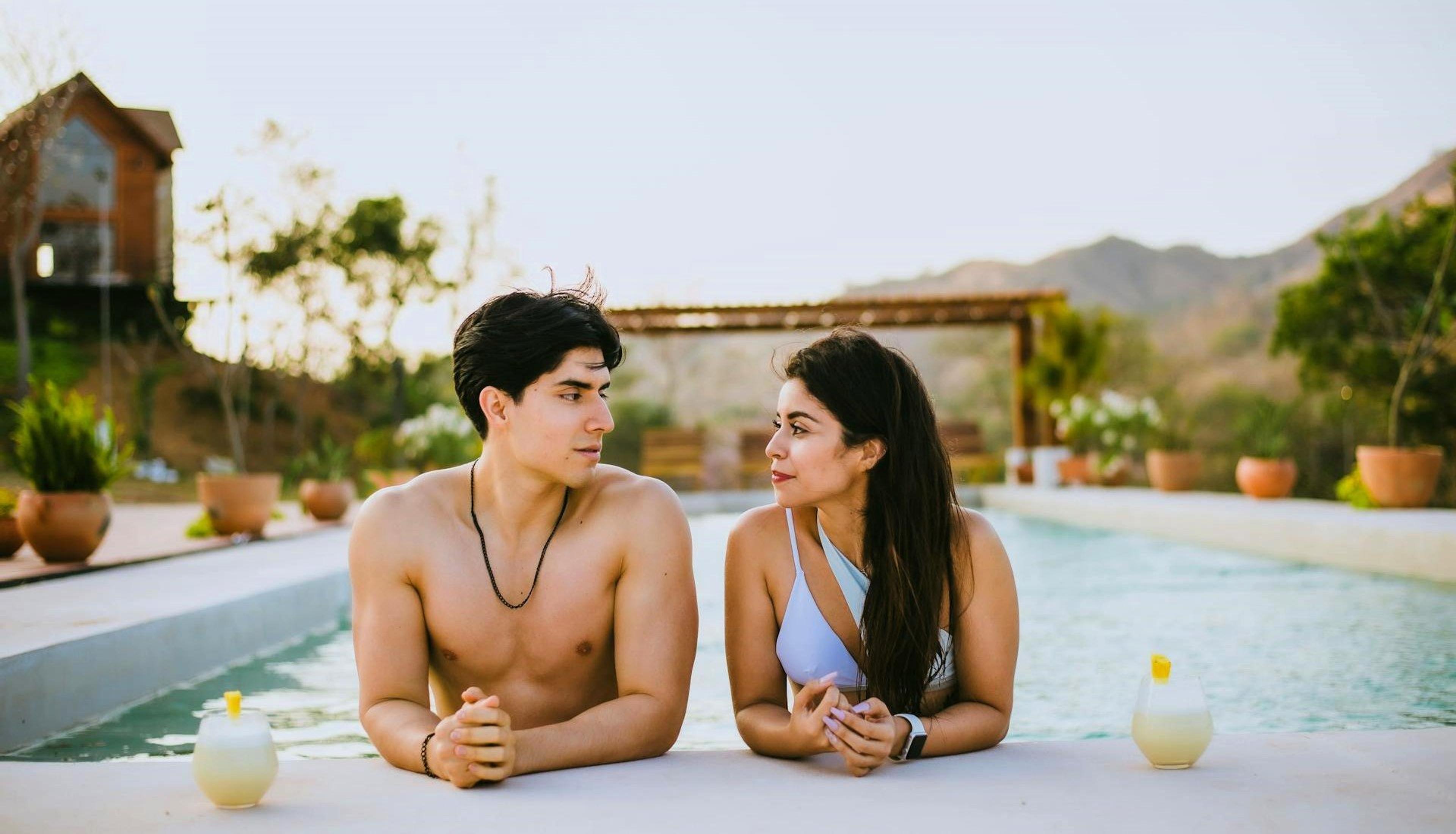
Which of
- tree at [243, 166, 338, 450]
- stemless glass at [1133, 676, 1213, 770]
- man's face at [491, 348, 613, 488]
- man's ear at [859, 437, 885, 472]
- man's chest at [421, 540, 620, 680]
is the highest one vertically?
tree at [243, 166, 338, 450]

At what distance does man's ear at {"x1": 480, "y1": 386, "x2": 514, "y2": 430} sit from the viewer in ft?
7.80

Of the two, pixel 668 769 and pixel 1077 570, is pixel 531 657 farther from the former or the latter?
pixel 1077 570

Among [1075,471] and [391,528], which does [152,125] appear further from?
[391,528]

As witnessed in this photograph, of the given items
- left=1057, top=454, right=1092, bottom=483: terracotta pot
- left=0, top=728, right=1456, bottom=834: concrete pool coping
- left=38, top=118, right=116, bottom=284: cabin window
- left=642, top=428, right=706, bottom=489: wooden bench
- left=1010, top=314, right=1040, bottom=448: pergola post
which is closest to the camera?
left=0, top=728, right=1456, bottom=834: concrete pool coping

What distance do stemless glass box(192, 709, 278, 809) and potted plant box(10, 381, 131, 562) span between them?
15.2 feet

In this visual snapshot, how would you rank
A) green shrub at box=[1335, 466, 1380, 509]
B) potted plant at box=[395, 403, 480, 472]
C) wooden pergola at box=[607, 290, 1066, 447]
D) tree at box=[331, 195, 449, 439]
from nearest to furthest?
green shrub at box=[1335, 466, 1380, 509]
potted plant at box=[395, 403, 480, 472]
wooden pergola at box=[607, 290, 1066, 447]
tree at box=[331, 195, 449, 439]

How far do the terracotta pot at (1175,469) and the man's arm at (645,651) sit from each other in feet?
35.3

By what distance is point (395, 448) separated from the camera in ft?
42.5

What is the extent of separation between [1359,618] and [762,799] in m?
4.71

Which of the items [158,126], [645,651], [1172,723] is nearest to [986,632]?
[1172,723]

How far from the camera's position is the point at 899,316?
16734 mm

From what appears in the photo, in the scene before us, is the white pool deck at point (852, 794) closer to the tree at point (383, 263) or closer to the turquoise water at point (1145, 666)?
the turquoise water at point (1145, 666)

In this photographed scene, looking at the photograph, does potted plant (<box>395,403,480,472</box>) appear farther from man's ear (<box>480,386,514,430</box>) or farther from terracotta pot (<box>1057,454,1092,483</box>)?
man's ear (<box>480,386,514,430</box>)

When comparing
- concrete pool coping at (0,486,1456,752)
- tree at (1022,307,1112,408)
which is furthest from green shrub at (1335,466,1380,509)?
tree at (1022,307,1112,408)
